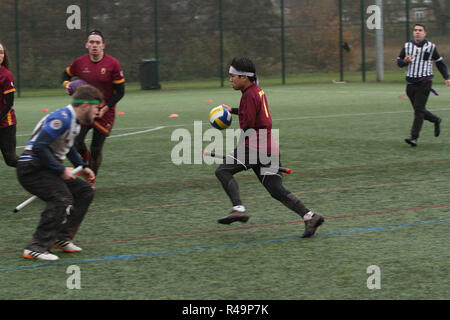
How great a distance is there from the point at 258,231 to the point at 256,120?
107 centimetres

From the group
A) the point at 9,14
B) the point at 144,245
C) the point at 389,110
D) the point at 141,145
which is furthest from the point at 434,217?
the point at 9,14

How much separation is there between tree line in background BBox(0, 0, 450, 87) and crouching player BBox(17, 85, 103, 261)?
25.2 meters

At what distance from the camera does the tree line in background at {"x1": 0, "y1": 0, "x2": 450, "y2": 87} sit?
31438 mm

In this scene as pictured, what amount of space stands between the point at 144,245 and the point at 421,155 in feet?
21.0

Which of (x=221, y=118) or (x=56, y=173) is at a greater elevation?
(x=221, y=118)

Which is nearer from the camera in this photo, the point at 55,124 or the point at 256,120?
the point at 55,124

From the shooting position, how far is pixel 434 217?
→ 7738 mm

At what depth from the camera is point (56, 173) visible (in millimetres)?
6293

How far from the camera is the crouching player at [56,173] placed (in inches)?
241

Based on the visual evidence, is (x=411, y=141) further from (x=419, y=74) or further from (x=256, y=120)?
(x=256, y=120)

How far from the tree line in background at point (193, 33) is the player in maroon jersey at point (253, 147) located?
81.5 ft

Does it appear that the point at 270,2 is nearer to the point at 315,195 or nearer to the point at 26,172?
the point at 315,195

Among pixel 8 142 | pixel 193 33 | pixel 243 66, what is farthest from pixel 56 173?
pixel 193 33

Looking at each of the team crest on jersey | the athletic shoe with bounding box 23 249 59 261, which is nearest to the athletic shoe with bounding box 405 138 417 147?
the athletic shoe with bounding box 23 249 59 261
